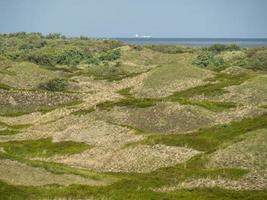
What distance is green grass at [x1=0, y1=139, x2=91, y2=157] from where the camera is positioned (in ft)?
239

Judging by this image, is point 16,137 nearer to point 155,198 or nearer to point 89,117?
point 89,117

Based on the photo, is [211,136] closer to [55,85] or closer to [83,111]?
[83,111]

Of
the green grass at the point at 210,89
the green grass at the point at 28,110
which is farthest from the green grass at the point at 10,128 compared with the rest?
the green grass at the point at 210,89

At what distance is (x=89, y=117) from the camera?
3575 inches

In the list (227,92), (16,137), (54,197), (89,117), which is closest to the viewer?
(54,197)

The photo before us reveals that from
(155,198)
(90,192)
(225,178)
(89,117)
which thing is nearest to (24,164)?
(90,192)

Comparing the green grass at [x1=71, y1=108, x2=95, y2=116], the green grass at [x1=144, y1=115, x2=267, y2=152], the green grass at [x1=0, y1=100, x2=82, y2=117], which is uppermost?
the green grass at [x1=144, y1=115, x2=267, y2=152]

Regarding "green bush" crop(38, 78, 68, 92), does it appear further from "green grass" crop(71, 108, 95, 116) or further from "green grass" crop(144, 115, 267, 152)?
"green grass" crop(144, 115, 267, 152)

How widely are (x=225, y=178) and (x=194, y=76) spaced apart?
80.8 meters

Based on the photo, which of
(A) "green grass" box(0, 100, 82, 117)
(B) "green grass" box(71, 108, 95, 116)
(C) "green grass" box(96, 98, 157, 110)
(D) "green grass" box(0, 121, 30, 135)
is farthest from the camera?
A: (A) "green grass" box(0, 100, 82, 117)

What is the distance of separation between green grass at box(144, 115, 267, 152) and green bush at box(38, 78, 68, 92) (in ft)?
241

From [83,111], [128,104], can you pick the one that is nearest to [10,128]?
[83,111]

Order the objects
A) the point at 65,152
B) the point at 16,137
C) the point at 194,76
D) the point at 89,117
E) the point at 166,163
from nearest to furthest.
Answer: the point at 166,163 < the point at 65,152 < the point at 16,137 < the point at 89,117 < the point at 194,76

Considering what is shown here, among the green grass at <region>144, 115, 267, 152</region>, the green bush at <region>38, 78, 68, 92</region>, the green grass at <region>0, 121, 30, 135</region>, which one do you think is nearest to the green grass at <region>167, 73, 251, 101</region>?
the green grass at <region>0, 121, 30, 135</region>
